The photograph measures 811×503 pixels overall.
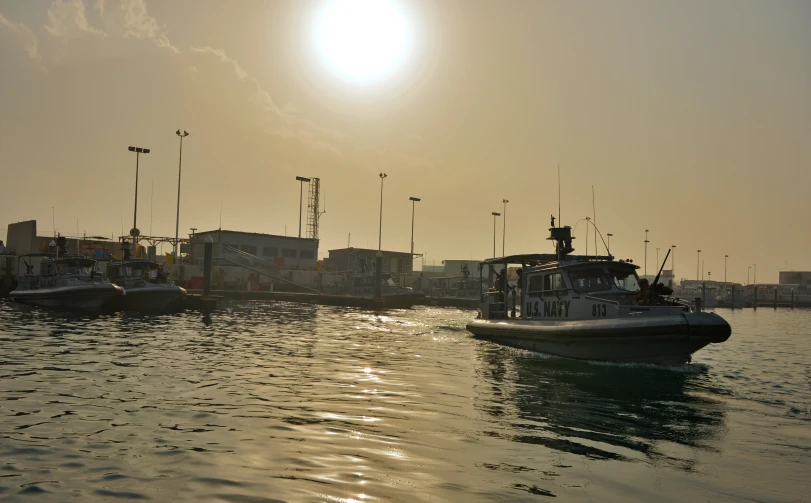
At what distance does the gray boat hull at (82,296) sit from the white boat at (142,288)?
4.73 ft

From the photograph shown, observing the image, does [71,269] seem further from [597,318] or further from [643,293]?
[643,293]

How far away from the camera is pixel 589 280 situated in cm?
1920

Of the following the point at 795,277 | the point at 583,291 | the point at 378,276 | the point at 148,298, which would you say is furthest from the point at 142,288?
the point at 795,277

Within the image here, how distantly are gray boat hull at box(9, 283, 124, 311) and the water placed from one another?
16.4 metres

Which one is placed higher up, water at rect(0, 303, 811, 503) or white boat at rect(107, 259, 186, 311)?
white boat at rect(107, 259, 186, 311)

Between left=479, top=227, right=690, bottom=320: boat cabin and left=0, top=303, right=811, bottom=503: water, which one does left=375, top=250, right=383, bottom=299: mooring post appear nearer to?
left=479, top=227, right=690, bottom=320: boat cabin

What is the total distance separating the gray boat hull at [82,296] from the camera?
34.4m

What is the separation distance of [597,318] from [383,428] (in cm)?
1055

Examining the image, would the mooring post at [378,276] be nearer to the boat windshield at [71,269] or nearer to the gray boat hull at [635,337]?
the boat windshield at [71,269]

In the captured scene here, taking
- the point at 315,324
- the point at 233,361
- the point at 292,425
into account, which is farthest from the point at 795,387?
the point at 315,324

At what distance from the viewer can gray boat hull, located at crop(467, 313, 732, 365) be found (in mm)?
15359

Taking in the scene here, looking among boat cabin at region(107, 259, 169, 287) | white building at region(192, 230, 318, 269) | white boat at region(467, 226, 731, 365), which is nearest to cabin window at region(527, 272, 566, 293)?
white boat at region(467, 226, 731, 365)

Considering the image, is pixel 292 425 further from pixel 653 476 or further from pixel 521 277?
pixel 521 277

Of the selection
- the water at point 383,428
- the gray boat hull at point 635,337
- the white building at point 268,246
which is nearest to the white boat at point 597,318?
the gray boat hull at point 635,337
